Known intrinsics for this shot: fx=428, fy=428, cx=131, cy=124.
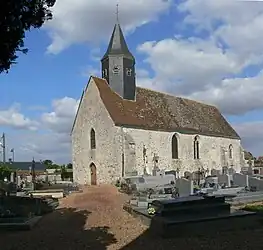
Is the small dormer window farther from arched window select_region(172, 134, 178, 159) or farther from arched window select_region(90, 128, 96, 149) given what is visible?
arched window select_region(172, 134, 178, 159)

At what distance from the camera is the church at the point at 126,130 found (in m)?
31.5

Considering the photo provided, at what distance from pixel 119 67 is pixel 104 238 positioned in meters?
25.9

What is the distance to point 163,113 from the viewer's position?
120ft

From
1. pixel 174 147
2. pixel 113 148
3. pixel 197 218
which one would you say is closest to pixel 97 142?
pixel 113 148

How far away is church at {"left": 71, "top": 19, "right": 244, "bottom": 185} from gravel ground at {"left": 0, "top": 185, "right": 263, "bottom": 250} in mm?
18336

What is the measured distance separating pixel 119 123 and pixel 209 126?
1297 cm

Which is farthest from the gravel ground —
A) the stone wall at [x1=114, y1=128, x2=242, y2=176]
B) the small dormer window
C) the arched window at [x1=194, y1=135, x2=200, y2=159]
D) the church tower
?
the arched window at [x1=194, y1=135, x2=200, y2=159]

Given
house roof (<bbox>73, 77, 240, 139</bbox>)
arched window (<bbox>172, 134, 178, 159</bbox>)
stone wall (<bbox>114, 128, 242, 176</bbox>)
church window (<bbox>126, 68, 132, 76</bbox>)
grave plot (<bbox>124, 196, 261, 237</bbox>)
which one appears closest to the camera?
grave plot (<bbox>124, 196, 261, 237</bbox>)

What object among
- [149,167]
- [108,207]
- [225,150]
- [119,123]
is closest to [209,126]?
[225,150]

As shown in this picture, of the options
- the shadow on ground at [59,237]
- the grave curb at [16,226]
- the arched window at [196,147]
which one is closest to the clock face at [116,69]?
the arched window at [196,147]

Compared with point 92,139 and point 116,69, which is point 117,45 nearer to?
point 116,69

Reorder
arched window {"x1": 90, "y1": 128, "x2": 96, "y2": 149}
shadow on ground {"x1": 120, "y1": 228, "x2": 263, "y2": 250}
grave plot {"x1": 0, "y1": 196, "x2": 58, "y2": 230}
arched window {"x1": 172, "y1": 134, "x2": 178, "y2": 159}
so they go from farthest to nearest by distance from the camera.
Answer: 1. arched window {"x1": 172, "y1": 134, "x2": 178, "y2": 159}
2. arched window {"x1": 90, "y1": 128, "x2": 96, "y2": 149}
3. grave plot {"x1": 0, "y1": 196, "x2": 58, "y2": 230}
4. shadow on ground {"x1": 120, "y1": 228, "x2": 263, "y2": 250}

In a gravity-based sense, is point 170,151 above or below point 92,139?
below

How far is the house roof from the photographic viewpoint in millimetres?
32594
